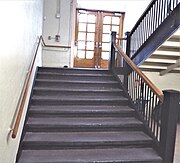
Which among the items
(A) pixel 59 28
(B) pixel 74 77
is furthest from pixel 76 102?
(A) pixel 59 28

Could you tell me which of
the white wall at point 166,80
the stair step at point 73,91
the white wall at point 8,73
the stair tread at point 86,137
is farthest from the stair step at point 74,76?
the white wall at point 166,80

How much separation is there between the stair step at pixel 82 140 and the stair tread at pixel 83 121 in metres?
0.15

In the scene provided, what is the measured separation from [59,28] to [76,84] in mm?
2622

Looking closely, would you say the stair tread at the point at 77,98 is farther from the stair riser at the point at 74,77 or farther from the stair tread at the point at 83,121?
the stair riser at the point at 74,77

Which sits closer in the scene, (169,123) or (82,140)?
(169,123)

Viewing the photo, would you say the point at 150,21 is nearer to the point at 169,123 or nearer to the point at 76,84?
the point at 76,84

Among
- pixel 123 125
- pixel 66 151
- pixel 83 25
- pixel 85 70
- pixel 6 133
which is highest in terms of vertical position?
pixel 83 25

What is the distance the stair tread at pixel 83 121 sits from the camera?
3404 mm

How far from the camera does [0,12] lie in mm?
1718

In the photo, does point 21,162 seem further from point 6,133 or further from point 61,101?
point 61,101

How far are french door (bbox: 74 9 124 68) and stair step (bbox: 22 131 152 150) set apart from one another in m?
4.69

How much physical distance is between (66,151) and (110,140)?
63cm

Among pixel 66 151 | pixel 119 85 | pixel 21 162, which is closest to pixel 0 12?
pixel 21 162

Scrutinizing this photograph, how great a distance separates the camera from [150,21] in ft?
15.3
